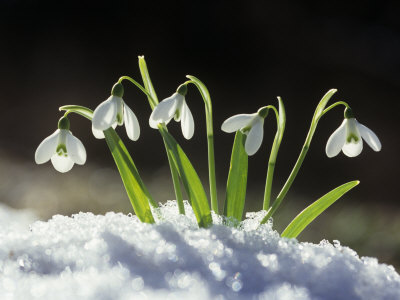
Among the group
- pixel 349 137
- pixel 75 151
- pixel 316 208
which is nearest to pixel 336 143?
pixel 349 137

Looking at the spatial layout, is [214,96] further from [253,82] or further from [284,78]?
[284,78]

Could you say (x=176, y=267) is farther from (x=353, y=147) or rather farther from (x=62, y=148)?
(x=353, y=147)

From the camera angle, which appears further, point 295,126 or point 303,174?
point 295,126

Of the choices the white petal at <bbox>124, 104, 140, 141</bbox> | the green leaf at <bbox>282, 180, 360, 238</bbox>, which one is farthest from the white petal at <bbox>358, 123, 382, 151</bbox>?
the white petal at <bbox>124, 104, 140, 141</bbox>

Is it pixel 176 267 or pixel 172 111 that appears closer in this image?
pixel 176 267

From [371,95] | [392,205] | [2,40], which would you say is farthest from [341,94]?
[2,40]
